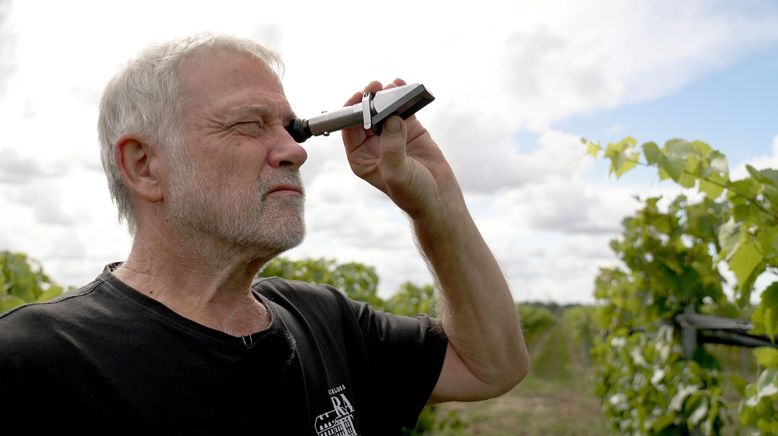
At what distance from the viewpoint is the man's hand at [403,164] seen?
1922 mm

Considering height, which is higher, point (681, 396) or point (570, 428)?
point (681, 396)

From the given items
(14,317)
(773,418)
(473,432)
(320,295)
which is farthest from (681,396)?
(473,432)

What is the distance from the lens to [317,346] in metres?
2.08

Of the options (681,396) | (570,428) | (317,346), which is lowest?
(570,428)

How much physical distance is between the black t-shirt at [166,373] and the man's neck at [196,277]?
9 centimetres

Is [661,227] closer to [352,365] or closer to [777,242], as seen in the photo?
[777,242]

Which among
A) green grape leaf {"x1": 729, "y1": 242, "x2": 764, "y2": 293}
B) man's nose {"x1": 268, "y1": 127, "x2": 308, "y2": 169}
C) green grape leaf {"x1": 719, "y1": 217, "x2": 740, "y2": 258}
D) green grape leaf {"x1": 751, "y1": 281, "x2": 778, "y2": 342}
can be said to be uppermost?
man's nose {"x1": 268, "y1": 127, "x2": 308, "y2": 169}

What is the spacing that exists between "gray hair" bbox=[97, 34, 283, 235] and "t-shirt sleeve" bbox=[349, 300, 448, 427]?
0.75 meters

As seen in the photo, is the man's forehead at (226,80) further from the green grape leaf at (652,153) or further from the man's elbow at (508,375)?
the green grape leaf at (652,153)

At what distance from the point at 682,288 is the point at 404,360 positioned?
3.52 m

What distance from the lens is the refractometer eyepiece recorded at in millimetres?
1836

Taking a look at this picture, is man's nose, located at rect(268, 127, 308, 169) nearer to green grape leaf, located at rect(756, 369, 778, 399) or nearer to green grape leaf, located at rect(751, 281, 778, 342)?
green grape leaf, located at rect(751, 281, 778, 342)

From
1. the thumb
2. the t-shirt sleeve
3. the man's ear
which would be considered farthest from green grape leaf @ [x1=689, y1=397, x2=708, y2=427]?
the man's ear

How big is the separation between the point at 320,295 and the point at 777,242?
4.80 feet
